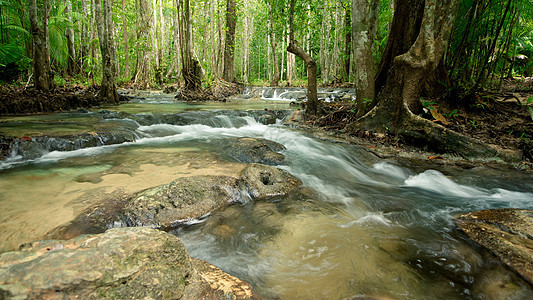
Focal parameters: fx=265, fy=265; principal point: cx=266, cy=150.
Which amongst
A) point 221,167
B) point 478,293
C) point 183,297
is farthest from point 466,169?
point 183,297

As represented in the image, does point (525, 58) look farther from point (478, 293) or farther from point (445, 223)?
point (478, 293)

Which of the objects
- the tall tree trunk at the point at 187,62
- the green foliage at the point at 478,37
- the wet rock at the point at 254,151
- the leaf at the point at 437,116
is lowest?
the wet rock at the point at 254,151

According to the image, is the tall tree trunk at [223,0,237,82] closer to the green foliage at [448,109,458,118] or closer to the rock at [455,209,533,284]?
A: the green foliage at [448,109,458,118]

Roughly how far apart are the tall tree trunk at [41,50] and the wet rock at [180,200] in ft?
24.4

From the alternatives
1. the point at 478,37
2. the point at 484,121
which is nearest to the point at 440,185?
the point at 484,121

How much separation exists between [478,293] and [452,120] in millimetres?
4487

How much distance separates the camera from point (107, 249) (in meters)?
1.40

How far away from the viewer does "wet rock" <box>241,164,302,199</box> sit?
3.31 meters

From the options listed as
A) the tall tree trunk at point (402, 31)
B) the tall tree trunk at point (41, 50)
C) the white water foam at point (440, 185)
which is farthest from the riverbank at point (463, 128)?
the tall tree trunk at point (402, 31)

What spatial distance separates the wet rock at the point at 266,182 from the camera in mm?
3314

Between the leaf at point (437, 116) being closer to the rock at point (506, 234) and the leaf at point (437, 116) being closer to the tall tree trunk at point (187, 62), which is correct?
the rock at point (506, 234)

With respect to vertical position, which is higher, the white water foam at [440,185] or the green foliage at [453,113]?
the green foliage at [453,113]

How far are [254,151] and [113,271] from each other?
11.4 feet

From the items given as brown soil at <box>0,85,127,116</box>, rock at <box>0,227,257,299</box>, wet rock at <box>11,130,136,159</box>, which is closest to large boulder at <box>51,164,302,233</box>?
rock at <box>0,227,257,299</box>
